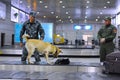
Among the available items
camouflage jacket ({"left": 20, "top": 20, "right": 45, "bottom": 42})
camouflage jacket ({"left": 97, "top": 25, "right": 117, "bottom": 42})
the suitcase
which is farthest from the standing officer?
the suitcase

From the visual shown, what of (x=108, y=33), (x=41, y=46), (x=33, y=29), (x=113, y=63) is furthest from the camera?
(x=33, y=29)

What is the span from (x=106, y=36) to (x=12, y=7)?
1235 inches

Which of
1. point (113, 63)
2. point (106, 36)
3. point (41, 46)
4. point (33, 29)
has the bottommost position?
point (113, 63)

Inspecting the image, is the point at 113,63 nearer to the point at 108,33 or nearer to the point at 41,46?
the point at 41,46

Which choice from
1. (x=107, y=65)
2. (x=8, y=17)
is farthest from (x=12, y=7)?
(x=107, y=65)

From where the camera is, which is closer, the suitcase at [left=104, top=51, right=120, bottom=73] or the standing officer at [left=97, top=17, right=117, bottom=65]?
the suitcase at [left=104, top=51, right=120, bottom=73]

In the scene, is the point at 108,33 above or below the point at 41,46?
above

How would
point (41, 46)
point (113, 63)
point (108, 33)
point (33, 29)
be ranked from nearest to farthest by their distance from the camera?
1. point (113, 63)
2. point (41, 46)
3. point (108, 33)
4. point (33, 29)

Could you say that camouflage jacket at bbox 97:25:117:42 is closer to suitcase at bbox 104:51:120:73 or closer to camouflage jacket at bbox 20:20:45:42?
camouflage jacket at bbox 20:20:45:42

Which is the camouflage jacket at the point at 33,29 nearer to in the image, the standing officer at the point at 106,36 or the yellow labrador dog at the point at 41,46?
the yellow labrador dog at the point at 41,46

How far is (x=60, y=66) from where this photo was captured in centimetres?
626

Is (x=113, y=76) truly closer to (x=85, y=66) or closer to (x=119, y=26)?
(x=85, y=66)

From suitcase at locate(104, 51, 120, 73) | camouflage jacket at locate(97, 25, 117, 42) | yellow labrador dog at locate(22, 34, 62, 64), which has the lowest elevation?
suitcase at locate(104, 51, 120, 73)

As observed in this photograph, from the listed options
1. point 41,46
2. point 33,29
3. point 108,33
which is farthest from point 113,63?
point 33,29
